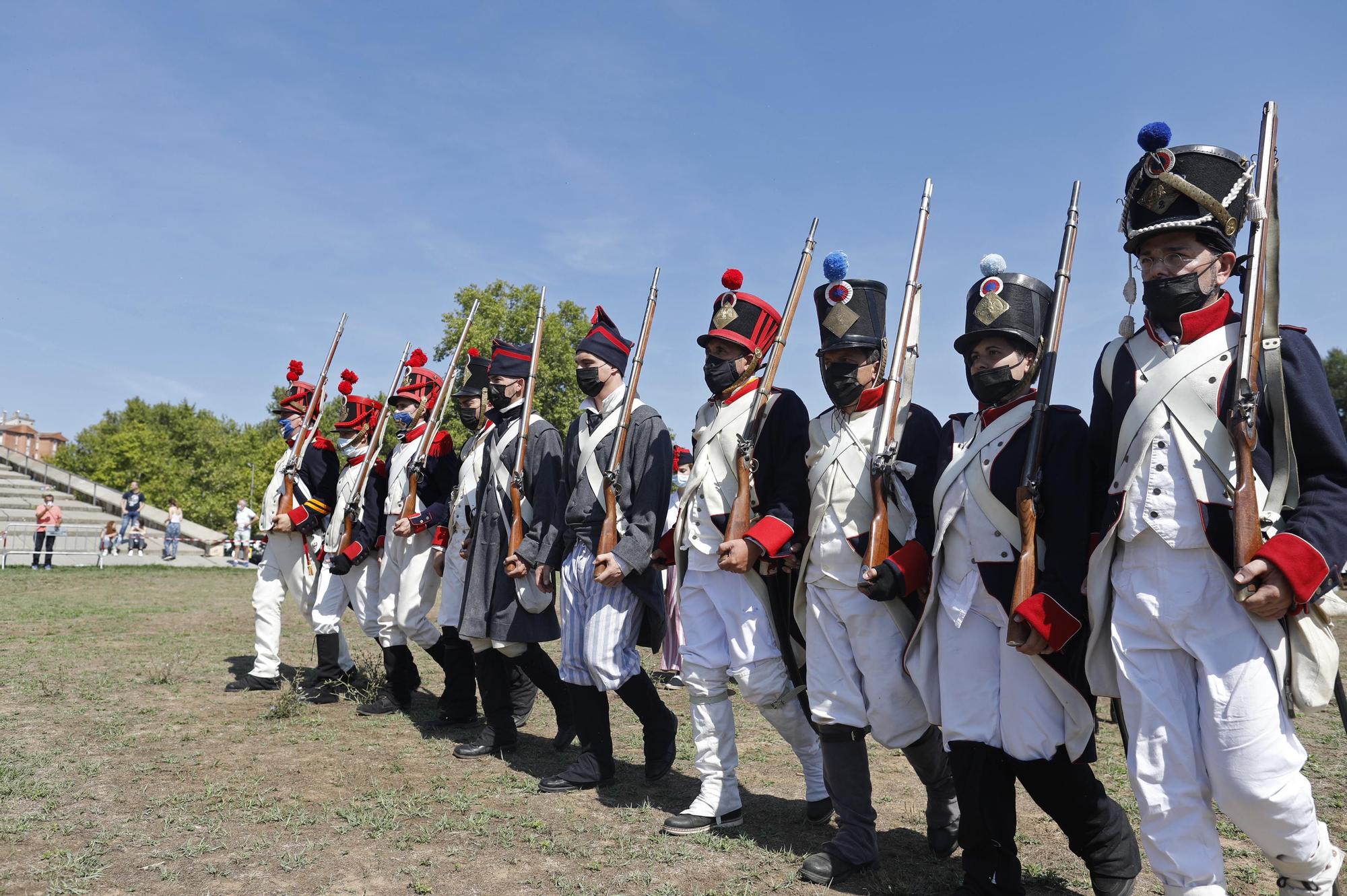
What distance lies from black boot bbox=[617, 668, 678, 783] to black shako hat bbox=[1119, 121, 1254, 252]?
387 centimetres

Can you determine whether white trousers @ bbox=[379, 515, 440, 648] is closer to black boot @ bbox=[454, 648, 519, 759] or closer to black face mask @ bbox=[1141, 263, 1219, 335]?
black boot @ bbox=[454, 648, 519, 759]

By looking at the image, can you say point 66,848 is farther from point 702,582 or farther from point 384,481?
point 384,481

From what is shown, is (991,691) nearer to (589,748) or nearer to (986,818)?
(986,818)

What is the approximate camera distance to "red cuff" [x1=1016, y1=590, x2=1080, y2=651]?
3.67 m

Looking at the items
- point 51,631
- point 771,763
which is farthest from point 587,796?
point 51,631

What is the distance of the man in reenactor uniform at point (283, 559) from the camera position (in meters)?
9.16

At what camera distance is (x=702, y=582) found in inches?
210

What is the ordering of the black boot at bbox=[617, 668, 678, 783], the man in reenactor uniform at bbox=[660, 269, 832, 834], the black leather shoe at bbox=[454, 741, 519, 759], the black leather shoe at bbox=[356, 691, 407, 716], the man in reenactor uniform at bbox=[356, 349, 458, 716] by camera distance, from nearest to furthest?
the man in reenactor uniform at bbox=[660, 269, 832, 834], the black boot at bbox=[617, 668, 678, 783], the black leather shoe at bbox=[454, 741, 519, 759], the man in reenactor uniform at bbox=[356, 349, 458, 716], the black leather shoe at bbox=[356, 691, 407, 716]

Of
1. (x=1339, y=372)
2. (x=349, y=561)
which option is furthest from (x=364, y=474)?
(x=1339, y=372)

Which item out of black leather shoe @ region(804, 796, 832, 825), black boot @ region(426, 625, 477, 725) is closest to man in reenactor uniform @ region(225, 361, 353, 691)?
black boot @ region(426, 625, 477, 725)

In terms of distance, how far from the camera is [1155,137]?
146 inches

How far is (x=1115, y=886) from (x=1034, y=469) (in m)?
1.71

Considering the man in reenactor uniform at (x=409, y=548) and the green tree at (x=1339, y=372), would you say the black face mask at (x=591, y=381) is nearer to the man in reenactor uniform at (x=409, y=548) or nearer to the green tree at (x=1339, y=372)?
the man in reenactor uniform at (x=409, y=548)

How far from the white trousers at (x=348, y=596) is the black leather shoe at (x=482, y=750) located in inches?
81.0
